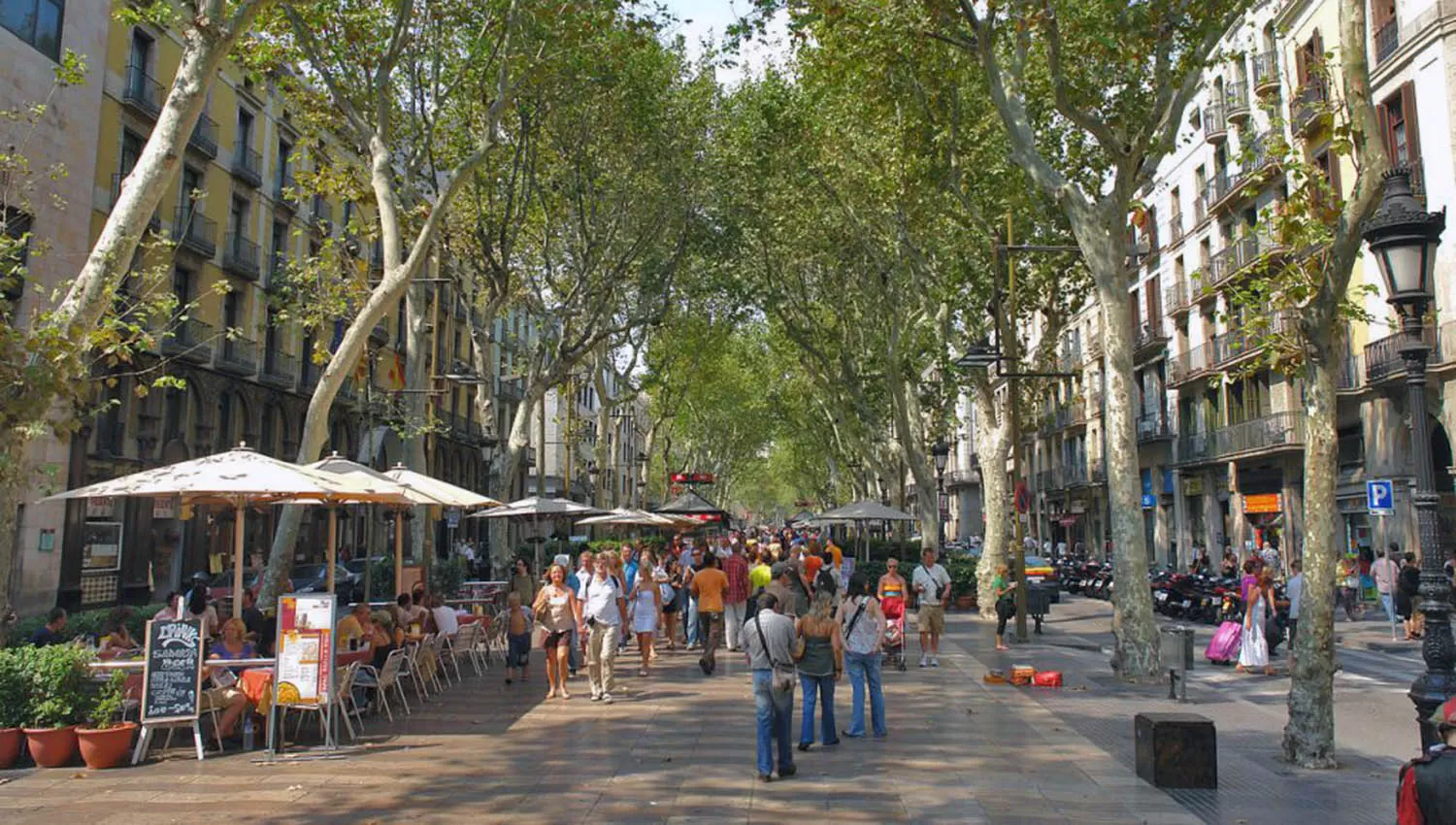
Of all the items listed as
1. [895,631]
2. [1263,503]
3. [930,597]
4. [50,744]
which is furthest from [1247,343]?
[50,744]

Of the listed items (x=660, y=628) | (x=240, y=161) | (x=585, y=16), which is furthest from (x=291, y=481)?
(x=240, y=161)

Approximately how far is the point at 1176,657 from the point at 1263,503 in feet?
73.7

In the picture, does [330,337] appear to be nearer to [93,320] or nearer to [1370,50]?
[93,320]

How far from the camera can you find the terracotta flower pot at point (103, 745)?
26.3 feet

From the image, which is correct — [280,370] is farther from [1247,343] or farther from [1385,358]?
[1385,358]

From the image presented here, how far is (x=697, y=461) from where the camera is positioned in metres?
56.3

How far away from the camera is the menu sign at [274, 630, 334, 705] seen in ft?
28.3

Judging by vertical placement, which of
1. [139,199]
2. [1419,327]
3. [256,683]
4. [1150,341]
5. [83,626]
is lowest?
[256,683]

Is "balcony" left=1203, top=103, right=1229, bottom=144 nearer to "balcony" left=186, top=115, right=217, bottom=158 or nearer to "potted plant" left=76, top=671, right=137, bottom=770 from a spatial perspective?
"balcony" left=186, top=115, right=217, bottom=158

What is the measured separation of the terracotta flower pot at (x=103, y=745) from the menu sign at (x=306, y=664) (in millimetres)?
1201

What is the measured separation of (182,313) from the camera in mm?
21844

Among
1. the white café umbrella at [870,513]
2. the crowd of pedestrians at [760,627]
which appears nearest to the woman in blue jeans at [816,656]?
the crowd of pedestrians at [760,627]

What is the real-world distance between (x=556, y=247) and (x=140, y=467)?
11931 millimetres

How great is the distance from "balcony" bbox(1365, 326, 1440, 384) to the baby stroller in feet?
48.9
